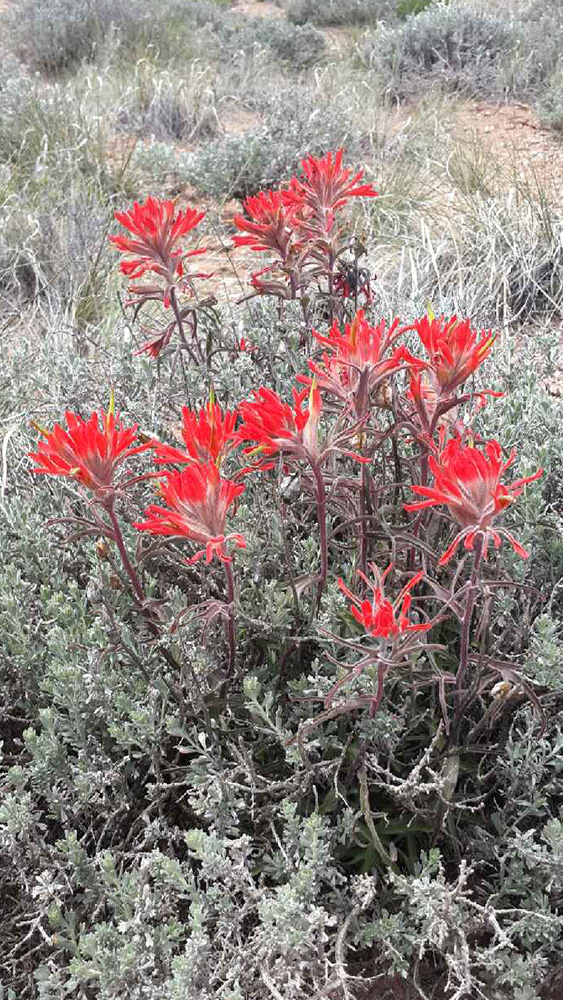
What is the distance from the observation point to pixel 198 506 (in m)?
1.11

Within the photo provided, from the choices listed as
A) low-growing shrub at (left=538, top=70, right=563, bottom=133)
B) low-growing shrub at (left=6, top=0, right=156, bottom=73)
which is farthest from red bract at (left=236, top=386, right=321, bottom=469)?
low-growing shrub at (left=6, top=0, right=156, bottom=73)

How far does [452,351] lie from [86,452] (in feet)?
1.82

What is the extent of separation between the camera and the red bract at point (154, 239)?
1636mm

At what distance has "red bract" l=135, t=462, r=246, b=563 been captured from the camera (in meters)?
1.08

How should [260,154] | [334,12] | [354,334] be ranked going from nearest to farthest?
[354,334] < [260,154] < [334,12]

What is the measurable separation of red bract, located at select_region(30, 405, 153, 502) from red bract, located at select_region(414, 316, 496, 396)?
0.44 m

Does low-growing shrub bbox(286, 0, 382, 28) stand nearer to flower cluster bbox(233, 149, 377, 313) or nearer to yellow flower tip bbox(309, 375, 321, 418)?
flower cluster bbox(233, 149, 377, 313)

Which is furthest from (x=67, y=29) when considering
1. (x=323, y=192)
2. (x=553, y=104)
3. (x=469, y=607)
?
(x=469, y=607)

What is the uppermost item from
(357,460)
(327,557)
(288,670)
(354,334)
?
(354,334)

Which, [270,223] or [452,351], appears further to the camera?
[270,223]

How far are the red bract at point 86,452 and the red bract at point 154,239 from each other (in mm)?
535

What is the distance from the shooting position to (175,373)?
242cm

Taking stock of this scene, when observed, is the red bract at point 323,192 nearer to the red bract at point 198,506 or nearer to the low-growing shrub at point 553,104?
the red bract at point 198,506

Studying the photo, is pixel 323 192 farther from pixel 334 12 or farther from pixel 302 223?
pixel 334 12
